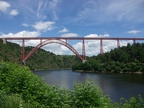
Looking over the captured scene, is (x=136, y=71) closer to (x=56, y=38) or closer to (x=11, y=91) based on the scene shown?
(x=56, y=38)

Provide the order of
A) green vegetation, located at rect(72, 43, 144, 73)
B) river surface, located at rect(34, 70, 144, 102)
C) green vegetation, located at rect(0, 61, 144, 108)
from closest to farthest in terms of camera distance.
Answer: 1. green vegetation, located at rect(0, 61, 144, 108)
2. river surface, located at rect(34, 70, 144, 102)
3. green vegetation, located at rect(72, 43, 144, 73)

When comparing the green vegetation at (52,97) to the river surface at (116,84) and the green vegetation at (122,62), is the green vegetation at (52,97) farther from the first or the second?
the green vegetation at (122,62)

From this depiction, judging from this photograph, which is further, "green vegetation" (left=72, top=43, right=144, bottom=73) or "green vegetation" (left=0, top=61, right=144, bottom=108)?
"green vegetation" (left=72, top=43, right=144, bottom=73)

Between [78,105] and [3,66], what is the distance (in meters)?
5.52

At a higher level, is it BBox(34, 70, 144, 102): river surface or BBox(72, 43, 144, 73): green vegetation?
BBox(72, 43, 144, 73): green vegetation

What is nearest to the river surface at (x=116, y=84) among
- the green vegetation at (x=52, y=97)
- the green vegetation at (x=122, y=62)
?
the green vegetation at (x=52, y=97)

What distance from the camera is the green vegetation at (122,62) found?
48853mm

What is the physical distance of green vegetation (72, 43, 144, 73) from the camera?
48853 millimetres

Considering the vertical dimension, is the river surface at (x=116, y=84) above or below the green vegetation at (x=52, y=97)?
below

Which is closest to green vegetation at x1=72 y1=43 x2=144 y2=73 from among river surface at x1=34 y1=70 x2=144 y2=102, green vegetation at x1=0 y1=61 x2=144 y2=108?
river surface at x1=34 y1=70 x2=144 y2=102

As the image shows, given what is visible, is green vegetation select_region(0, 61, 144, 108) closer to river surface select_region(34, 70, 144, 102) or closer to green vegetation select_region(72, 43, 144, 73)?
river surface select_region(34, 70, 144, 102)

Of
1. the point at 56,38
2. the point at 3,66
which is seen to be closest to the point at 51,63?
the point at 56,38

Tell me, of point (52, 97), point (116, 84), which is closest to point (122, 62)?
point (116, 84)

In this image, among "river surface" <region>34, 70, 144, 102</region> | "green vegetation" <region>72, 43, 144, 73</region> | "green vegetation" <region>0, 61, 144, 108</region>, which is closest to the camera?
"green vegetation" <region>0, 61, 144, 108</region>
